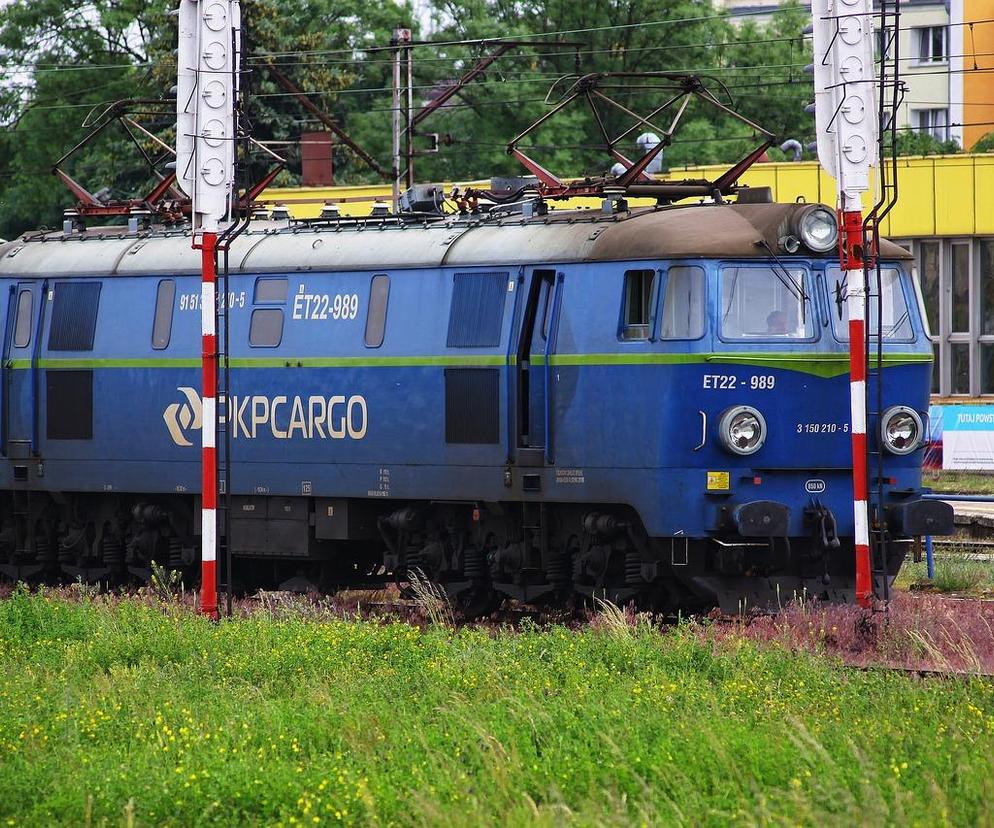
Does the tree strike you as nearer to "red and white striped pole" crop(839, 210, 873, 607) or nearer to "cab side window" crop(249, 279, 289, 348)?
"cab side window" crop(249, 279, 289, 348)

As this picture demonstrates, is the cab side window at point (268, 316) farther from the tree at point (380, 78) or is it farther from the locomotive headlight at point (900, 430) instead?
the tree at point (380, 78)

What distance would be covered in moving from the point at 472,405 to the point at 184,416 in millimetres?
3474

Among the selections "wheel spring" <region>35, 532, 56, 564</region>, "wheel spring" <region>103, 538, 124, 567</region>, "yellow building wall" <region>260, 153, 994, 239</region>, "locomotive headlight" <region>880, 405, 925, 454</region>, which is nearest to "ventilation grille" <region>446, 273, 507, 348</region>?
"locomotive headlight" <region>880, 405, 925, 454</region>

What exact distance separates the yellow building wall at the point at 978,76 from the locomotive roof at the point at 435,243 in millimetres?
42229

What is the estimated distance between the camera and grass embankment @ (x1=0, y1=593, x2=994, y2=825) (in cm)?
853

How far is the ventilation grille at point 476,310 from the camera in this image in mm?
16094

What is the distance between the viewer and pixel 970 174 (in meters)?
34.0

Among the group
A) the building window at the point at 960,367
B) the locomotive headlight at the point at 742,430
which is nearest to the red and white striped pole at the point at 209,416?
the locomotive headlight at the point at 742,430

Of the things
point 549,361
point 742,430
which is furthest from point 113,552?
point 742,430

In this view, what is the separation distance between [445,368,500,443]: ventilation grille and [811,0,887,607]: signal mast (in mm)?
3330

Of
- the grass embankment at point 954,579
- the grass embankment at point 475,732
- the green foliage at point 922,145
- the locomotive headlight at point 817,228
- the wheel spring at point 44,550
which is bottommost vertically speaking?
the grass embankment at point 475,732

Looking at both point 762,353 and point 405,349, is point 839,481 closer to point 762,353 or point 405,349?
point 762,353

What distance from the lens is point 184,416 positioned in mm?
18141

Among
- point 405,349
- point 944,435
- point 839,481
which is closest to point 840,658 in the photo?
point 839,481
